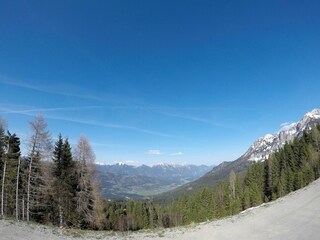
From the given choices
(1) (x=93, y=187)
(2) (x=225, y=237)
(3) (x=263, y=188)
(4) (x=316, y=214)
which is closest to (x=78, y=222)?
(1) (x=93, y=187)

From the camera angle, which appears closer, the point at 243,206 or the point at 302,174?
the point at 302,174

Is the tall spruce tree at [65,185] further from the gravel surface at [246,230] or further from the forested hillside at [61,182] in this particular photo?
the gravel surface at [246,230]

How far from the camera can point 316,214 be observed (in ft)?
81.8

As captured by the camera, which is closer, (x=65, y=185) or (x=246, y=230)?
(x=246, y=230)

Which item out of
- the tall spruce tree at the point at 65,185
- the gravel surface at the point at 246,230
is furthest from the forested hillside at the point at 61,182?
the gravel surface at the point at 246,230

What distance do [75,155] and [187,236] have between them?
23366 millimetres

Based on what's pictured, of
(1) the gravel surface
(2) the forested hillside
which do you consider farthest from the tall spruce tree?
(1) the gravel surface

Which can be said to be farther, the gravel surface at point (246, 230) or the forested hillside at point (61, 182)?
the forested hillside at point (61, 182)

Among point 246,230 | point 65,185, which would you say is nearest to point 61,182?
point 65,185

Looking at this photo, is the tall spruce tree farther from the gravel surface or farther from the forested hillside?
the gravel surface

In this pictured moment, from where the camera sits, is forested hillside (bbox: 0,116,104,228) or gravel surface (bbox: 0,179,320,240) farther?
forested hillside (bbox: 0,116,104,228)

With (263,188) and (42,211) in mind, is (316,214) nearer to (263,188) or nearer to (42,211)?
(42,211)

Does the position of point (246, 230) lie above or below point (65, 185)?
below

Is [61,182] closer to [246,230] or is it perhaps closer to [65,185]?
[65,185]
